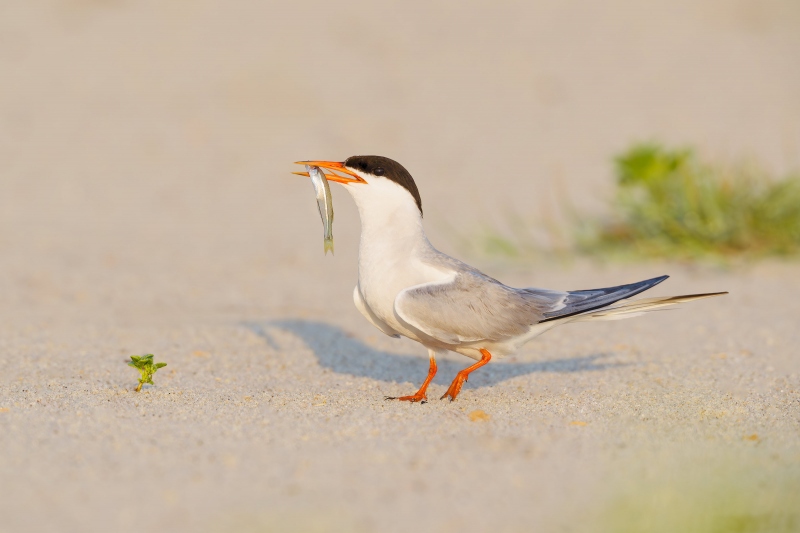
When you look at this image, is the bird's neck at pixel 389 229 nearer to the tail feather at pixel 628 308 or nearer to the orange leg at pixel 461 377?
the orange leg at pixel 461 377

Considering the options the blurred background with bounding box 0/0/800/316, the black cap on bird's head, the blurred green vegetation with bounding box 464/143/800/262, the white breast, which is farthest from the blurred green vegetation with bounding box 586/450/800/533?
the blurred background with bounding box 0/0/800/316

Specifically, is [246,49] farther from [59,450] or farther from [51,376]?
[59,450]

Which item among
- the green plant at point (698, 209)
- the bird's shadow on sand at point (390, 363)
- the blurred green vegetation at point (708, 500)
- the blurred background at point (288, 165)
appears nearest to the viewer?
the blurred green vegetation at point (708, 500)

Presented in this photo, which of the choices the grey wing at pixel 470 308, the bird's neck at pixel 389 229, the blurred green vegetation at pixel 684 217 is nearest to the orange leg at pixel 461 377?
the grey wing at pixel 470 308

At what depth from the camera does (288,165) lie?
1030cm

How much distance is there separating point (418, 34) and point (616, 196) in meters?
6.29

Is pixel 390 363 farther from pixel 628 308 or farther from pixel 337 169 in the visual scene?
pixel 628 308

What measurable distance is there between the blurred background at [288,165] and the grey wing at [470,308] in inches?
12.9

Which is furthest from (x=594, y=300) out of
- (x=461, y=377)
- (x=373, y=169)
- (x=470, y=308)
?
(x=373, y=169)

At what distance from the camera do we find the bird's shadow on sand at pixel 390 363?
4543 mm

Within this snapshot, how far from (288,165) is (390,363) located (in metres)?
5.82

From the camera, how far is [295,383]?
4270 mm

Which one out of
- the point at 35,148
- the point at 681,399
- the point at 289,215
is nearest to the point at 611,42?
the point at 289,215

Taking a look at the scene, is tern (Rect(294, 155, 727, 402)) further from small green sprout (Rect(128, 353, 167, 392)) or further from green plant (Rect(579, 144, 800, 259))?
green plant (Rect(579, 144, 800, 259))
